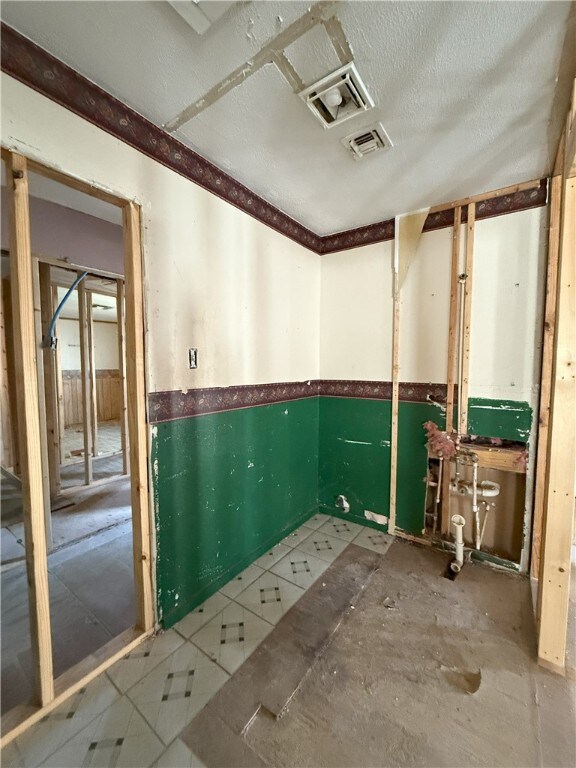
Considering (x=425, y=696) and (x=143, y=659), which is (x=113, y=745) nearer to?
(x=143, y=659)

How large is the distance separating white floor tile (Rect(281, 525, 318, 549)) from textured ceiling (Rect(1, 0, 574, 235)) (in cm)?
265

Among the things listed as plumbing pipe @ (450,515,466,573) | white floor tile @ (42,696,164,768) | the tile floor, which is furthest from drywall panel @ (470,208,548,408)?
white floor tile @ (42,696,164,768)

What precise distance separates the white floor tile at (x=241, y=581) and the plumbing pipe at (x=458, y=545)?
1.35 metres

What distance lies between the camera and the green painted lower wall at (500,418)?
210 cm

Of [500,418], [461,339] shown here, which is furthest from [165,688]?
[461,339]

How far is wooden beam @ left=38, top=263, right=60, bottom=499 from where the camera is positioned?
9.74 ft

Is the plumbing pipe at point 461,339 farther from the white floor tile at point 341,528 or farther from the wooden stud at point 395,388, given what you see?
the white floor tile at point 341,528

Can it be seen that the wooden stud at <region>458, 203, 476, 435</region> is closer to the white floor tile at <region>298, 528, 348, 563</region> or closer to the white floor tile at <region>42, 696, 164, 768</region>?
the white floor tile at <region>298, 528, 348, 563</region>

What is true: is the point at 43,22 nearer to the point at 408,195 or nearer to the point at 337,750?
the point at 408,195

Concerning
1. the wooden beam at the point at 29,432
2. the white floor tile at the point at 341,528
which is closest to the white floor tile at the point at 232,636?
the wooden beam at the point at 29,432

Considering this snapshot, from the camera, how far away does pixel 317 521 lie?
113 inches

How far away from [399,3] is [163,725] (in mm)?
2738

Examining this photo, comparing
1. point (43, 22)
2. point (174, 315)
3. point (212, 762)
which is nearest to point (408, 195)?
point (174, 315)

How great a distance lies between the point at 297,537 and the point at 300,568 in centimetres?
40
